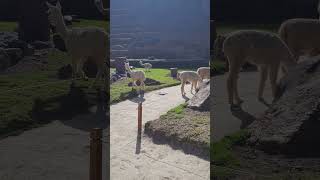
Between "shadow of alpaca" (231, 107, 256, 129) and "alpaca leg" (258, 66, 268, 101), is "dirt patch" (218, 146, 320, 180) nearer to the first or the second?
"shadow of alpaca" (231, 107, 256, 129)

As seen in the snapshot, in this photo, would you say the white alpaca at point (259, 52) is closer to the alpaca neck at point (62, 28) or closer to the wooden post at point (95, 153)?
the wooden post at point (95, 153)

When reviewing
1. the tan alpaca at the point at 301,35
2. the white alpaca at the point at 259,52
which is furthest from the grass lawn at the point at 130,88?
the tan alpaca at the point at 301,35

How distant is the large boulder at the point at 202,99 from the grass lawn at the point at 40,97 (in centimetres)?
78

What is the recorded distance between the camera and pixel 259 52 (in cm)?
298

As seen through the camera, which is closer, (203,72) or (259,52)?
(259,52)

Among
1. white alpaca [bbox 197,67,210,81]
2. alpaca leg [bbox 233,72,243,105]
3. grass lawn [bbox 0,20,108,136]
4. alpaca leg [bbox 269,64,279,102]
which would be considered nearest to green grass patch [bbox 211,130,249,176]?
alpaca leg [bbox 233,72,243,105]

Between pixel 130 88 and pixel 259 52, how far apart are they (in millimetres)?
1143

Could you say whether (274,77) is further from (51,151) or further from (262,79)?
(51,151)

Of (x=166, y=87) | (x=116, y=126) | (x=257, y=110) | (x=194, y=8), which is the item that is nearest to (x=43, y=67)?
(x=116, y=126)

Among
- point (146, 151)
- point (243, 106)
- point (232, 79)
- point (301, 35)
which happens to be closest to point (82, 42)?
point (146, 151)

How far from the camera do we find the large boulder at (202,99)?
10.8ft

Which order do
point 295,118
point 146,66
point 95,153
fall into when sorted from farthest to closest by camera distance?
point 146,66 < point 95,153 < point 295,118

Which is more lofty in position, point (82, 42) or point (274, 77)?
point (82, 42)

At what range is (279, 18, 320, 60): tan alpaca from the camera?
300 cm
